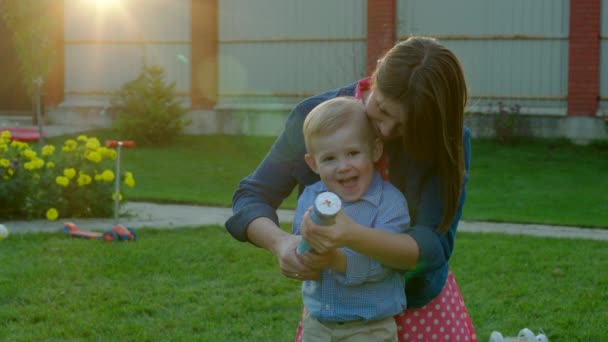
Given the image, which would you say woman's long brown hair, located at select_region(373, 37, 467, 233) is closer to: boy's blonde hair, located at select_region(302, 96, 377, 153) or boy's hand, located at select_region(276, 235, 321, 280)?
boy's blonde hair, located at select_region(302, 96, 377, 153)

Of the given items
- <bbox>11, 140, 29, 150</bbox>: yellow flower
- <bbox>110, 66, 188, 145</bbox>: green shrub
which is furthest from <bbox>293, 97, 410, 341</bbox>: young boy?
<bbox>110, 66, 188, 145</bbox>: green shrub

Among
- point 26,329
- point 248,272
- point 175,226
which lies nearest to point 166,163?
point 175,226

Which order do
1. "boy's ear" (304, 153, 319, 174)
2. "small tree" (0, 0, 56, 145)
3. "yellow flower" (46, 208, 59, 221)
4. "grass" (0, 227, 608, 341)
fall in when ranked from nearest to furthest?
"boy's ear" (304, 153, 319, 174) < "grass" (0, 227, 608, 341) < "yellow flower" (46, 208, 59, 221) < "small tree" (0, 0, 56, 145)

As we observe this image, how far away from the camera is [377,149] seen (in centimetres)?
266

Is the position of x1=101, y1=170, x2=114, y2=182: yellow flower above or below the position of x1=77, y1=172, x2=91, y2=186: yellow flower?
above

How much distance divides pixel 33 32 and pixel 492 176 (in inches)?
297

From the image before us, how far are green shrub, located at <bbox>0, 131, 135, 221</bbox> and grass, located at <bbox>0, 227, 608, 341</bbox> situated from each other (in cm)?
126

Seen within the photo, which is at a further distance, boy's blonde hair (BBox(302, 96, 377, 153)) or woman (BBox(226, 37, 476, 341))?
boy's blonde hair (BBox(302, 96, 377, 153))

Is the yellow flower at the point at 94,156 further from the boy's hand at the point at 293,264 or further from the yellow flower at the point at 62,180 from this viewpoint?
the boy's hand at the point at 293,264

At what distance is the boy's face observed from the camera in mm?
2584

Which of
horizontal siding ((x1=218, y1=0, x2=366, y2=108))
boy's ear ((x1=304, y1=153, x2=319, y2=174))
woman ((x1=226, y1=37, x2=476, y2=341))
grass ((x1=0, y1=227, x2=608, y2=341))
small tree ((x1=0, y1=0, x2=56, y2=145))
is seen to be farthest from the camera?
horizontal siding ((x1=218, y1=0, x2=366, y2=108))

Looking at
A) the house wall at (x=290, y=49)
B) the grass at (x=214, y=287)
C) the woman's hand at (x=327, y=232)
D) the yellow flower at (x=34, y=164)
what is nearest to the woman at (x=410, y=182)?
the woman's hand at (x=327, y=232)

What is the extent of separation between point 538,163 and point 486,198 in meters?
3.93

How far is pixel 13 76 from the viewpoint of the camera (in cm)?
2388
